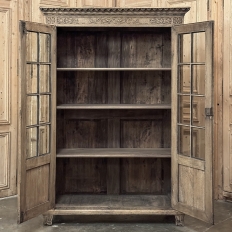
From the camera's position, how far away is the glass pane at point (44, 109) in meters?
3.52

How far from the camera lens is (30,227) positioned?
11.8ft

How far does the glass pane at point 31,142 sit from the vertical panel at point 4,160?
3.86 ft

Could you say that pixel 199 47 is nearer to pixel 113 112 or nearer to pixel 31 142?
pixel 113 112

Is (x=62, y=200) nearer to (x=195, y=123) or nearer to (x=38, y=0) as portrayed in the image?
(x=195, y=123)

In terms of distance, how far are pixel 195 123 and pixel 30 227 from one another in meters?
1.92

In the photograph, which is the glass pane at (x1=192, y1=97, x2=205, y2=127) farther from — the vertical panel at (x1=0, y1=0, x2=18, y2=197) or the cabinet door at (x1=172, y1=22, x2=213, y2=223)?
the vertical panel at (x1=0, y1=0, x2=18, y2=197)

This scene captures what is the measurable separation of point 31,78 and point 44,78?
6.7 inches

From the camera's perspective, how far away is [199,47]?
3.32m

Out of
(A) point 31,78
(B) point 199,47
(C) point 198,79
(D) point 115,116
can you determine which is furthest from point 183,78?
(A) point 31,78

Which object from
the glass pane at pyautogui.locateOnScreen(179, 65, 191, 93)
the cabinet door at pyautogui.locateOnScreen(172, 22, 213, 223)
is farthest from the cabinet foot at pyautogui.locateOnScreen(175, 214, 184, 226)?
the glass pane at pyautogui.locateOnScreen(179, 65, 191, 93)

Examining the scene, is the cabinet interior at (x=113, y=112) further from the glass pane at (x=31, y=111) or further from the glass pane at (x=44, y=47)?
the glass pane at (x=31, y=111)

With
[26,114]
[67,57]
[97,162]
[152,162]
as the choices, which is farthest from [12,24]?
[152,162]

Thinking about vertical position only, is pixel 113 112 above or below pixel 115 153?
above

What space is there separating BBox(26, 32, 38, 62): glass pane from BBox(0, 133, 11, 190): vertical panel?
4.71ft
